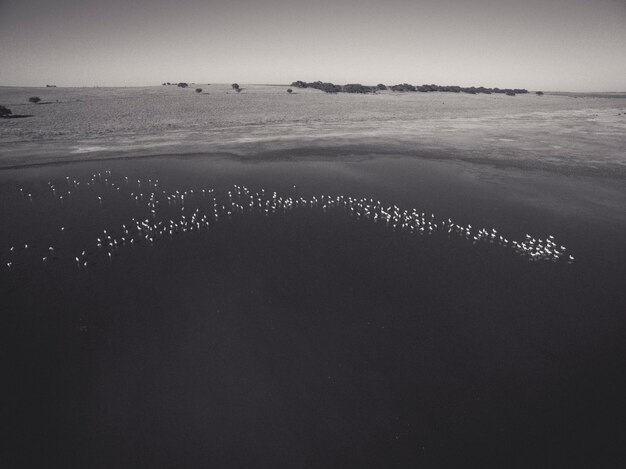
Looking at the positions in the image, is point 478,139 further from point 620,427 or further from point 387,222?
point 620,427

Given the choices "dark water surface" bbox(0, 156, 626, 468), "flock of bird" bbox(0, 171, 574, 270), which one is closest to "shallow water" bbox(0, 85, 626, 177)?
"flock of bird" bbox(0, 171, 574, 270)

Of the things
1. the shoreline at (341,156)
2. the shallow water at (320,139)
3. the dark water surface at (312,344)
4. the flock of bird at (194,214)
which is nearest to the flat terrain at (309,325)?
the dark water surface at (312,344)

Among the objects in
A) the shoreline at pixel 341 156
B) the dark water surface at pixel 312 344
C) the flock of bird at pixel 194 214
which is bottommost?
the dark water surface at pixel 312 344

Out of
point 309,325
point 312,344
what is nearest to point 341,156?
point 309,325

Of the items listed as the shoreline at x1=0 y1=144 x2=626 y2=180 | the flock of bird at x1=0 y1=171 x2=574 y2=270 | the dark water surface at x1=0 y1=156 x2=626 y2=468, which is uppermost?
the shoreline at x1=0 y1=144 x2=626 y2=180

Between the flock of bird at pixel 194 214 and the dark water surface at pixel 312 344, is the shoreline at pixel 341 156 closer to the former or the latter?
the flock of bird at pixel 194 214

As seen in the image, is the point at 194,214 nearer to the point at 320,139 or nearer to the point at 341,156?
the point at 341,156

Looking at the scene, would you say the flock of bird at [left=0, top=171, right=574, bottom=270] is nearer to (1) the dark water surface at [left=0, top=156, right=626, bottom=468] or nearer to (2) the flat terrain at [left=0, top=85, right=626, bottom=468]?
(2) the flat terrain at [left=0, top=85, right=626, bottom=468]
